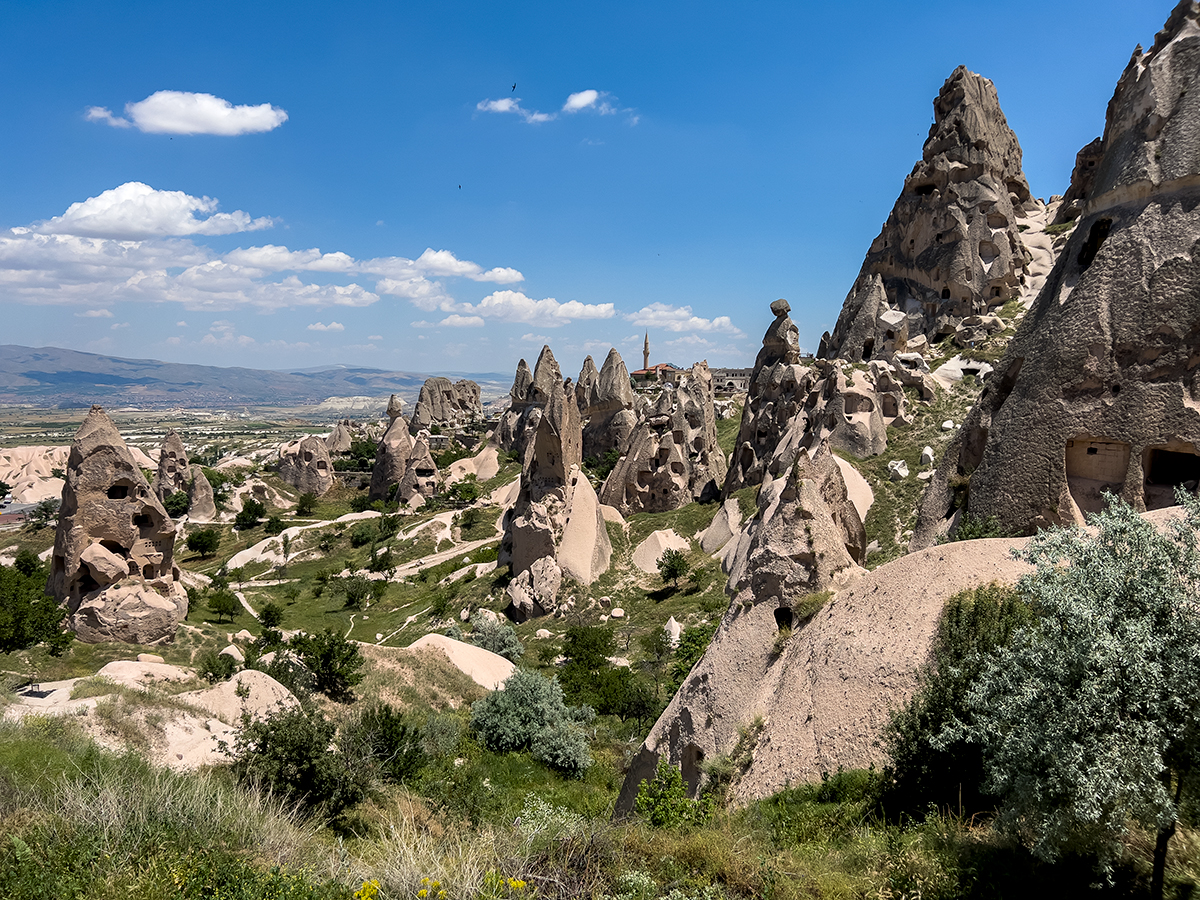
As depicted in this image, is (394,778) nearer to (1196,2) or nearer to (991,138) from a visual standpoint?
(1196,2)

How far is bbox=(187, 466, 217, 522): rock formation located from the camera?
57.7 m

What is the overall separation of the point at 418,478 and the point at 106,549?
115 ft

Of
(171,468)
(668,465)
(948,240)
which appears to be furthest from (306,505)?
(948,240)

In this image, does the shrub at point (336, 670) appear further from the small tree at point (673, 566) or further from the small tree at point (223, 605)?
the small tree at point (223, 605)

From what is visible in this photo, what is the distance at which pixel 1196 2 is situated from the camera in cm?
1315

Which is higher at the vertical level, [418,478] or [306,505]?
[418,478]

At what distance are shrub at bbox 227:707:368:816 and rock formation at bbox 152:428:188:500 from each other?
62139 millimetres

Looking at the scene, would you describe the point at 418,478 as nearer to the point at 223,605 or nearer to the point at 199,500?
the point at 199,500

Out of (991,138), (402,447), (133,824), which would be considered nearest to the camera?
(133,824)

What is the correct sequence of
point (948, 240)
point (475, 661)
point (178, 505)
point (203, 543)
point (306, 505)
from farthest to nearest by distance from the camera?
1. point (306, 505)
2. point (178, 505)
3. point (203, 543)
4. point (948, 240)
5. point (475, 661)

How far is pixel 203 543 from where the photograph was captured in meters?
49.4

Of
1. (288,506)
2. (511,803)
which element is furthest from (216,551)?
(511,803)

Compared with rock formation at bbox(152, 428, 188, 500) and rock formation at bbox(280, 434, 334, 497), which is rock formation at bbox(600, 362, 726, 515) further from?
rock formation at bbox(152, 428, 188, 500)

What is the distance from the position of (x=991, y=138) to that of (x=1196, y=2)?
125ft
